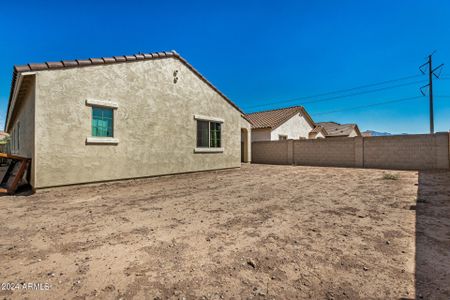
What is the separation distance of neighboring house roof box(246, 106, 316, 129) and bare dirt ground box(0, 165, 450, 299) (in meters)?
15.7

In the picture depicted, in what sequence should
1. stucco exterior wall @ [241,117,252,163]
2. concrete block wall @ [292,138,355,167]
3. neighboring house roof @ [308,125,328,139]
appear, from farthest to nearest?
neighboring house roof @ [308,125,328,139] → stucco exterior wall @ [241,117,252,163] → concrete block wall @ [292,138,355,167]

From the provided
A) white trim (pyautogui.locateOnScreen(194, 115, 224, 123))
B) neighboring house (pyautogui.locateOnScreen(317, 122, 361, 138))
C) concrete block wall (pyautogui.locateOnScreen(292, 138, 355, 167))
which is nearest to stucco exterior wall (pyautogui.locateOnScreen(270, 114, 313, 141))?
concrete block wall (pyautogui.locateOnScreen(292, 138, 355, 167))

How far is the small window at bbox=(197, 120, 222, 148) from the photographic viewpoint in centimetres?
1141

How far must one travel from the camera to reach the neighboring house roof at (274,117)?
21.0 metres

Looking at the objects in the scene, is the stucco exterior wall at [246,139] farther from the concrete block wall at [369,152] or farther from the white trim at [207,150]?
the white trim at [207,150]

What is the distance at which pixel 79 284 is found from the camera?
87.8 inches

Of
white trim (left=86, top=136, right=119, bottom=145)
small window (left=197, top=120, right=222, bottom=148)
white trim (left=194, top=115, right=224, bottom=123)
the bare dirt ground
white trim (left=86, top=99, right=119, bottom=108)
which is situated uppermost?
white trim (left=194, top=115, right=224, bottom=123)

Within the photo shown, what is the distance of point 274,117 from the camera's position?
73.2ft

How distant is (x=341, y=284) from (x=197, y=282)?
147 cm

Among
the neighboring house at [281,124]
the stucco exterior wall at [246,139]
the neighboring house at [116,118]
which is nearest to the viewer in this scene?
the neighboring house at [116,118]

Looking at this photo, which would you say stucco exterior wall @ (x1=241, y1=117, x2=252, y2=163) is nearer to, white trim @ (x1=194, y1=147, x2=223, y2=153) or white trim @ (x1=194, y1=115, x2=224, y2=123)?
white trim @ (x1=194, y1=115, x2=224, y2=123)

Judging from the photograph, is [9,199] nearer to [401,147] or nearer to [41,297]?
[41,297]

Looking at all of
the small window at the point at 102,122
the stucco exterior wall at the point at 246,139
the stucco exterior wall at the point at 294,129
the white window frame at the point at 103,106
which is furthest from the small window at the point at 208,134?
the stucco exterior wall at the point at 294,129

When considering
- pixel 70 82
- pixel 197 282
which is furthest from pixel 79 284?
pixel 70 82
